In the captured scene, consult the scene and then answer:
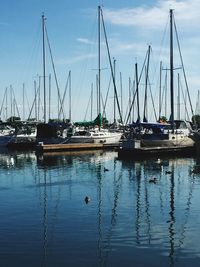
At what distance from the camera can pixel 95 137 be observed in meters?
72.2

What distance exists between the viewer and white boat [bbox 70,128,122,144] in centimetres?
7162

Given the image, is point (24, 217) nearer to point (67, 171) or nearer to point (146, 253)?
point (146, 253)

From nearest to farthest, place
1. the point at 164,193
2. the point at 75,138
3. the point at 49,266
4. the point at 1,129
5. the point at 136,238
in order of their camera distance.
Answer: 1. the point at 49,266
2. the point at 136,238
3. the point at 164,193
4. the point at 75,138
5. the point at 1,129

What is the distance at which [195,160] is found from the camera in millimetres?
54750

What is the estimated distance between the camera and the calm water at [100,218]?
17875 millimetres

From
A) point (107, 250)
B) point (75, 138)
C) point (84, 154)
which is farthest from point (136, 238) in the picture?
point (75, 138)

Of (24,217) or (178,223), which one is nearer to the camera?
(178,223)

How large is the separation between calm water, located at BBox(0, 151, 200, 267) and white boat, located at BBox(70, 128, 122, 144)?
26.5m

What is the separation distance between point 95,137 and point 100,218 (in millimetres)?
48297

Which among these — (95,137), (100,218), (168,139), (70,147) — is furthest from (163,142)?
(100,218)

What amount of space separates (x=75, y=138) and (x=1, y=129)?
108 feet

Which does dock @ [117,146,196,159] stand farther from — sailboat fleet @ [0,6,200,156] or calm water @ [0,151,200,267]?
calm water @ [0,151,200,267]

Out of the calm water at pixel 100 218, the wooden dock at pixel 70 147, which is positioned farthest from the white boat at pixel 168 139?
the calm water at pixel 100 218

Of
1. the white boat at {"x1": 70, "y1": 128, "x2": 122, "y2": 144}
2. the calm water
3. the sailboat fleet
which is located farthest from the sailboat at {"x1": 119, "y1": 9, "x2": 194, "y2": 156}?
the calm water
